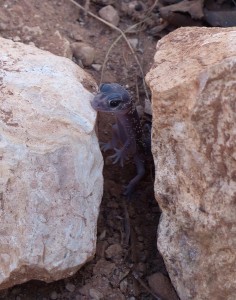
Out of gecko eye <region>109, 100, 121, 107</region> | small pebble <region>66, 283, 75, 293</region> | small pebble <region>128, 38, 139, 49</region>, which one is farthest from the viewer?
small pebble <region>128, 38, 139, 49</region>

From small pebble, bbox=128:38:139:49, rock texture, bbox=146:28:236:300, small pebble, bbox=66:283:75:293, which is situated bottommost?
small pebble, bbox=66:283:75:293

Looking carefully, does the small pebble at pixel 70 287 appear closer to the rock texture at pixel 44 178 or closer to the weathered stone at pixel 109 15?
the rock texture at pixel 44 178

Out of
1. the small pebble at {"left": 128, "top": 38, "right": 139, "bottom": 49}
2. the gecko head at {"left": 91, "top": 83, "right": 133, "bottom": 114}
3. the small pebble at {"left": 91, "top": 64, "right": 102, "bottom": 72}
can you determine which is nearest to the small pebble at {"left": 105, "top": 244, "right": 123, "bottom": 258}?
the gecko head at {"left": 91, "top": 83, "right": 133, "bottom": 114}

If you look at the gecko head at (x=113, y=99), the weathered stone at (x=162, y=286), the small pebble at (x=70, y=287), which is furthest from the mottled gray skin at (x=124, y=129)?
the small pebble at (x=70, y=287)

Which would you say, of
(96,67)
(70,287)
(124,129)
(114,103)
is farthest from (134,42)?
(70,287)

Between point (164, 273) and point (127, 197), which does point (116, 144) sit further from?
point (164, 273)

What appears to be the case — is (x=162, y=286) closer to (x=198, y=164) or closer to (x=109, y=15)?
(x=198, y=164)

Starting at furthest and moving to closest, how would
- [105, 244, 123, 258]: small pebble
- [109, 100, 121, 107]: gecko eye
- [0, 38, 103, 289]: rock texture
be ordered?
[109, 100, 121, 107]: gecko eye < [105, 244, 123, 258]: small pebble < [0, 38, 103, 289]: rock texture

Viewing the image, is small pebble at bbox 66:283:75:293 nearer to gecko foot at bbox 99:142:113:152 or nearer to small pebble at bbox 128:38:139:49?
gecko foot at bbox 99:142:113:152
